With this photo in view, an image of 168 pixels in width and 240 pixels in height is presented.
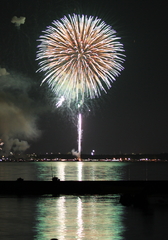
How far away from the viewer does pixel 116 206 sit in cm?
2409

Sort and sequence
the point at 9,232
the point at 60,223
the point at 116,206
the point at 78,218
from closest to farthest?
the point at 9,232
the point at 60,223
the point at 78,218
the point at 116,206

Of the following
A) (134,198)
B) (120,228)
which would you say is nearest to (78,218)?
(120,228)

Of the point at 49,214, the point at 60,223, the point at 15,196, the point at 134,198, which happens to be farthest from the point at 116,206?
the point at 15,196

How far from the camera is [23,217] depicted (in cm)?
2038

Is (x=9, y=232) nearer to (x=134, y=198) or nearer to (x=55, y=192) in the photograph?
(x=134, y=198)

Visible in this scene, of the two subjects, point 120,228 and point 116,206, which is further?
point 116,206

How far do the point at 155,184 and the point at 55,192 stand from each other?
7.59m

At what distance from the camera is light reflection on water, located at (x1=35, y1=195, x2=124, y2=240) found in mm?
15870

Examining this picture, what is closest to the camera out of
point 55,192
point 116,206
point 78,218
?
point 78,218

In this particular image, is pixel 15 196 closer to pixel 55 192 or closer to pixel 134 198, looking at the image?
pixel 55 192

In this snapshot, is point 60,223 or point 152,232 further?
point 60,223

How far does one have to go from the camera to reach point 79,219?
63.8ft

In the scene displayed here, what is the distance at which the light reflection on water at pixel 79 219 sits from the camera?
15.9 m

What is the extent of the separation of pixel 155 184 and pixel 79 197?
6.74m
